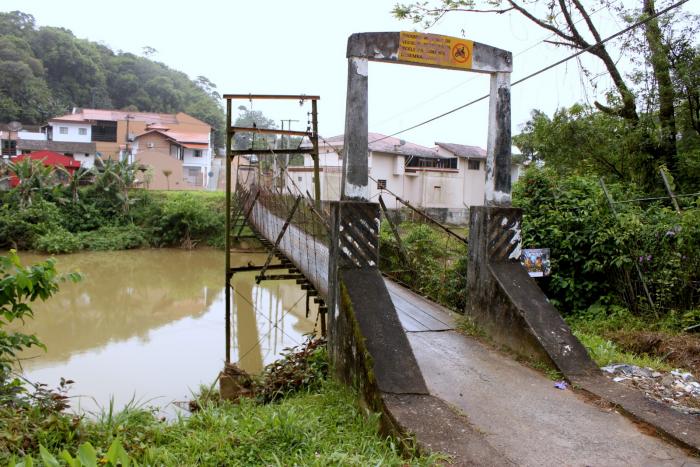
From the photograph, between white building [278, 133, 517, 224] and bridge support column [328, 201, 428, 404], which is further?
white building [278, 133, 517, 224]

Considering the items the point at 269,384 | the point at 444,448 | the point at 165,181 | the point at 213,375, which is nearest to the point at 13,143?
the point at 165,181

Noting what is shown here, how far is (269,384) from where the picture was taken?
3.96 meters

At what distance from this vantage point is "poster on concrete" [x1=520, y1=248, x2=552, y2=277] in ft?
15.1

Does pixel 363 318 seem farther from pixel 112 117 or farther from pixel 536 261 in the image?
pixel 112 117

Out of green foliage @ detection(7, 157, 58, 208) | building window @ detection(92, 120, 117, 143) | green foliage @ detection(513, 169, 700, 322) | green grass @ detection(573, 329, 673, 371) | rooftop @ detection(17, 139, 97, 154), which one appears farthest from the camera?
building window @ detection(92, 120, 117, 143)

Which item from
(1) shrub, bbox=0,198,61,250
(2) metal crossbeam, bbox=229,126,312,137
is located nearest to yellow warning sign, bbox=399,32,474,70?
(2) metal crossbeam, bbox=229,126,312,137

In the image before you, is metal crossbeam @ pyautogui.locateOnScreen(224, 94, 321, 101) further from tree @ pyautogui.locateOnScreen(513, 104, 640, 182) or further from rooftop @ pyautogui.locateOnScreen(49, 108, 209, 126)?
rooftop @ pyautogui.locateOnScreen(49, 108, 209, 126)

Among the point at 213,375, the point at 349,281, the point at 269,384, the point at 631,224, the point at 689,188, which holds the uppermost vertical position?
the point at 689,188

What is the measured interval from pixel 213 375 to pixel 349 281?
4.10m

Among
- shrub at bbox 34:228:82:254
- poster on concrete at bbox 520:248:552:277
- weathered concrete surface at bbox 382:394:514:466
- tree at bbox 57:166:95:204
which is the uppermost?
tree at bbox 57:166:95:204

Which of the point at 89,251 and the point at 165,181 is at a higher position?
the point at 165,181

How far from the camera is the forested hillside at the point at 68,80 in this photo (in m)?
34.2

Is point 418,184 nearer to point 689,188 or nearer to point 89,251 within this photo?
point 89,251

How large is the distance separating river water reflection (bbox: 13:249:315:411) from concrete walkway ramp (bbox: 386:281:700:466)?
2625 mm
